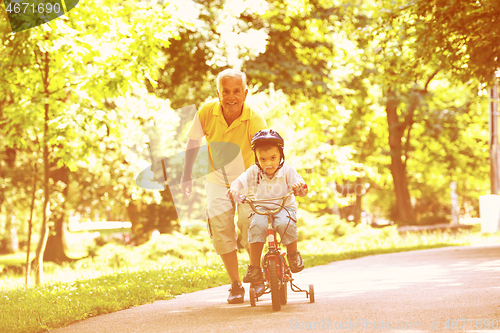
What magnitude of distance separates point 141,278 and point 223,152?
122 inches

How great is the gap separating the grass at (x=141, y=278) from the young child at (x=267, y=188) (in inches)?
62.7

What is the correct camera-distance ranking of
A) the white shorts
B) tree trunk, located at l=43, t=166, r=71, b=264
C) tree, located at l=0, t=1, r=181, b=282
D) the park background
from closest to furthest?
the white shorts
tree, located at l=0, t=1, r=181, b=282
the park background
tree trunk, located at l=43, t=166, r=71, b=264

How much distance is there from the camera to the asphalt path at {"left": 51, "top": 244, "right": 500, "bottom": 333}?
14.3ft

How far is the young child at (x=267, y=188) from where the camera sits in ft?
16.8

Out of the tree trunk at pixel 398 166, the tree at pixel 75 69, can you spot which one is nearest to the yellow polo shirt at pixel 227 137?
the tree at pixel 75 69

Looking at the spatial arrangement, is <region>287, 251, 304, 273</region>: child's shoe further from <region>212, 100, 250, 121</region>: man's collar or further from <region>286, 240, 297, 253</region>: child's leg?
<region>212, 100, 250, 121</region>: man's collar

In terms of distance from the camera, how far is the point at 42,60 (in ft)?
30.9

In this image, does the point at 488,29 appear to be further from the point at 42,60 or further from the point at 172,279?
the point at 42,60

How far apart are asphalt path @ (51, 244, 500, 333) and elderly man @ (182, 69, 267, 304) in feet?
1.96

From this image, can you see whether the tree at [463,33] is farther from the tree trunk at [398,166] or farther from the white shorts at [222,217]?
the tree trunk at [398,166]

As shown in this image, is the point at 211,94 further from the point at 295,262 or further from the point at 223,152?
the point at 295,262

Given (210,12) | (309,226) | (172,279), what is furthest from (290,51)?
(172,279)

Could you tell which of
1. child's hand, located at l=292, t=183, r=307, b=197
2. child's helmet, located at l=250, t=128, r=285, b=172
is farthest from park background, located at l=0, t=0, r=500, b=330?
child's hand, located at l=292, t=183, r=307, b=197

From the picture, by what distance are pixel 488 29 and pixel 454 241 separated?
7.24 meters
